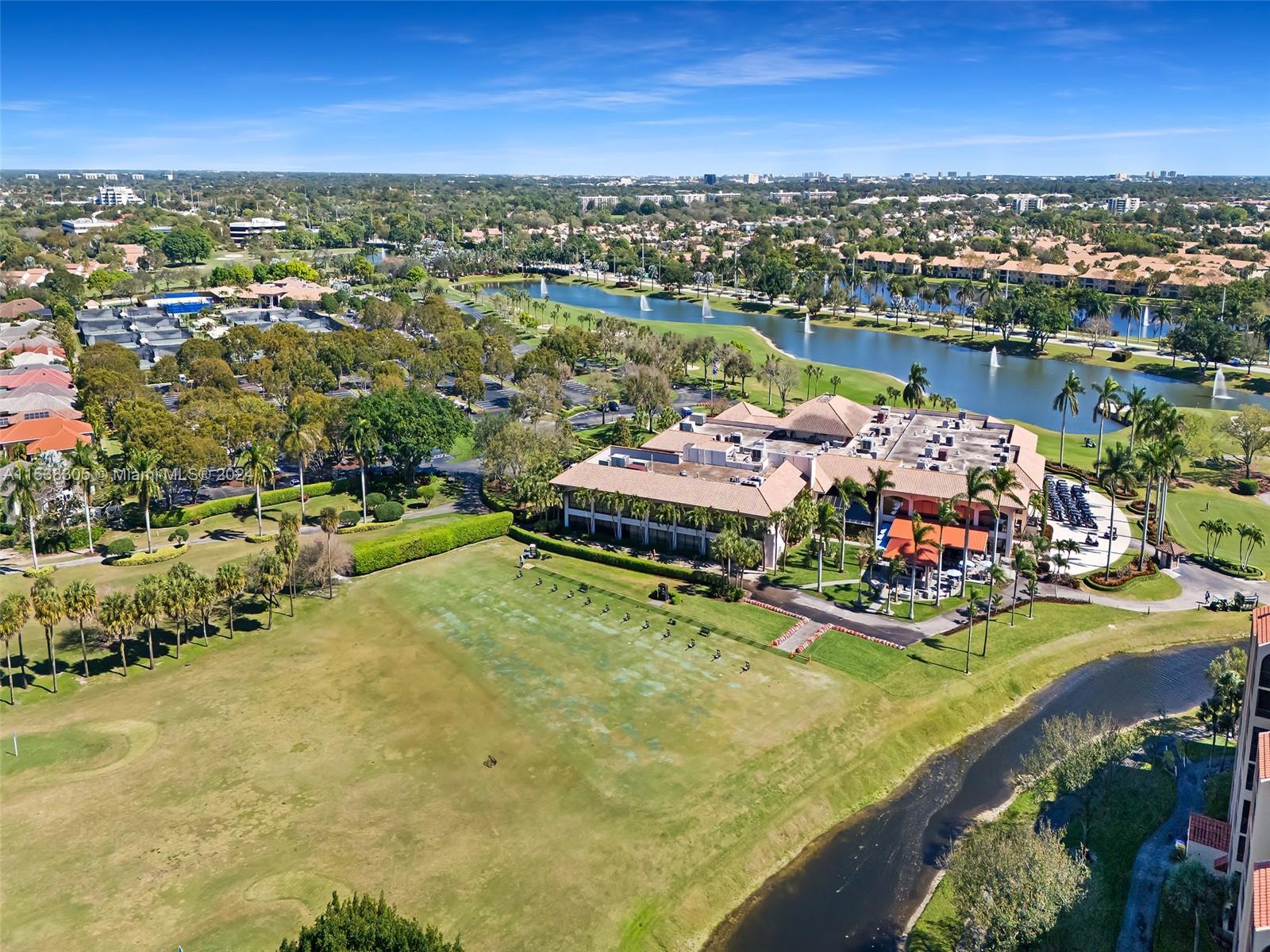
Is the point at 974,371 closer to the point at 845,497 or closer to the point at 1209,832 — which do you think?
the point at 845,497

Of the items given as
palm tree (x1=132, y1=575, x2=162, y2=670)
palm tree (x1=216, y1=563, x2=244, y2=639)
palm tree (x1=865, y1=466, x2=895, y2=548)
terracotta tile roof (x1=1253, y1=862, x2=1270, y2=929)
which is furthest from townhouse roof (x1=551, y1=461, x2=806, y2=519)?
terracotta tile roof (x1=1253, y1=862, x2=1270, y2=929)

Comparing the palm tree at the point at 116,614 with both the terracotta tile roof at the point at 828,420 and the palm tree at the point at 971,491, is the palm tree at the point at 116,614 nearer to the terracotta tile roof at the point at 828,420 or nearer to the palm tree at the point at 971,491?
A: the palm tree at the point at 971,491

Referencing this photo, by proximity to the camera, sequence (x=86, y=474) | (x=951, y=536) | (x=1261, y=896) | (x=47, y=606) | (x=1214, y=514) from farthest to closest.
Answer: (x=1214, y=514) → (x=86, y=474) → (x=951, y=536) → (x=47, y=606) → (x=1261, y=896)

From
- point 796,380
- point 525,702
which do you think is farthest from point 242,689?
point 796,380

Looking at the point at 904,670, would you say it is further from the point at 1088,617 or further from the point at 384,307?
the point at 384,307

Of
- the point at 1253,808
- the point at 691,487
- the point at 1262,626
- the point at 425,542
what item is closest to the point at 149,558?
the point at 425,542

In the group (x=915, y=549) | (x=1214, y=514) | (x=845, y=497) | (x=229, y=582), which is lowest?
(x=1214, y=514)
